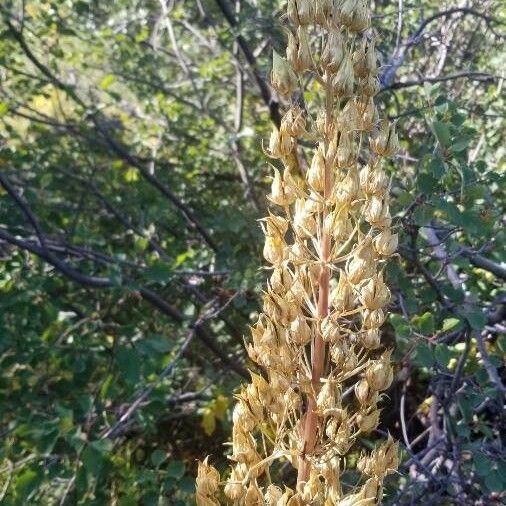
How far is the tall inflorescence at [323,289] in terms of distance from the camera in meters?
0.86

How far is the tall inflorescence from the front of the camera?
2.81 feet

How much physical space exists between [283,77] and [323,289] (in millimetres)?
267

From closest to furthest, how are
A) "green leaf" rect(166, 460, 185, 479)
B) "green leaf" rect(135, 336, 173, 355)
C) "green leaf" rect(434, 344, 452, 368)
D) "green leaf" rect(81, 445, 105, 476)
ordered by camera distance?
"green leaf" rect(434, 344, 452, 368)
"green leaf" rect(81, 445, 105, 476)
"green leaf" rect(166, 460, 185, 479)
"green leaf" rect(135, 336, 173, 355)

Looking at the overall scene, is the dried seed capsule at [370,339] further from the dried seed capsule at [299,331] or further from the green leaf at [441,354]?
the green leaf at [441,354]

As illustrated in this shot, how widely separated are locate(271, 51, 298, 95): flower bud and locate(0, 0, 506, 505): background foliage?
0.65m

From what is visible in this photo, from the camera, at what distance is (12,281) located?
2059mm

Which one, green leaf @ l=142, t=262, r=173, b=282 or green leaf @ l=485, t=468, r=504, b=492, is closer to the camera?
green leaf @ l=485, t=468, r=504, b=492

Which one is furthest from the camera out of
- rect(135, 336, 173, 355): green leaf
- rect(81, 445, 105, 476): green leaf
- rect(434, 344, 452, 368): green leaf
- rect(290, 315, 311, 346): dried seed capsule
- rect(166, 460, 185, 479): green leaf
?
rect(135, 336, 173, 355): green leaf

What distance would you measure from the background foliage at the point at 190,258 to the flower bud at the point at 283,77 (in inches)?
25.7

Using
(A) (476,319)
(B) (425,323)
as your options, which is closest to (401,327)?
(B) (425,323)

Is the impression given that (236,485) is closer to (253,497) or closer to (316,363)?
(253,497)

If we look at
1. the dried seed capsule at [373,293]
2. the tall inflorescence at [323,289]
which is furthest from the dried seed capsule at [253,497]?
the dried seed capsule at [373,293]

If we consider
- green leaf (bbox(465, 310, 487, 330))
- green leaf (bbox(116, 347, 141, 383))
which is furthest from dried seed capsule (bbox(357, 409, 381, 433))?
green leaf (bbox(116, 347, 141, 383))

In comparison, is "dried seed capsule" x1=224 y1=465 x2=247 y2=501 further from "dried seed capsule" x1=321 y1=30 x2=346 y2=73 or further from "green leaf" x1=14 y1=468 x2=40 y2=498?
"green leaf" x1=14 y1=468 x2=40 y2=498
